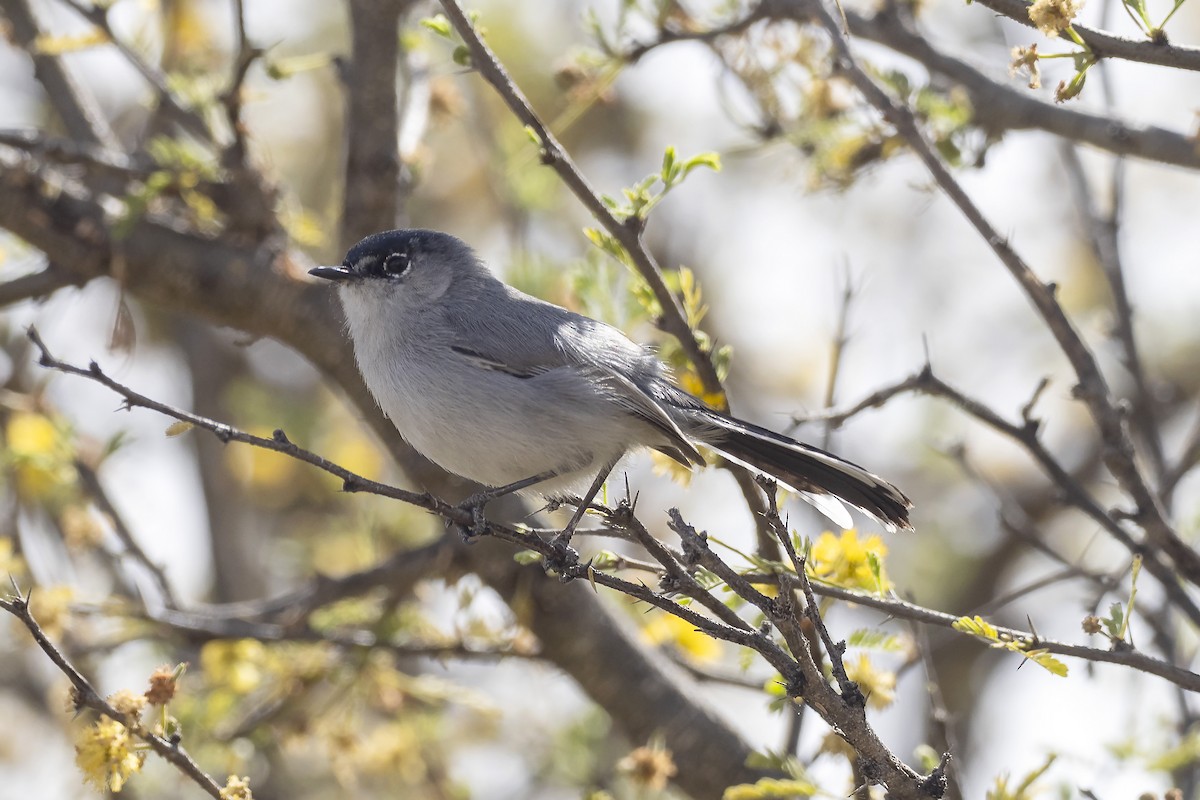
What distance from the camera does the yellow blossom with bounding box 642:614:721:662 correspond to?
11.8 feet

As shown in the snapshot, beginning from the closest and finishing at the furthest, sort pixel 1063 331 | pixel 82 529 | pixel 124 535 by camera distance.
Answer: pixel 1063 331, pixel 124 535, pixel 82 529

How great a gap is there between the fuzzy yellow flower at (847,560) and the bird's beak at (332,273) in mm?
1538

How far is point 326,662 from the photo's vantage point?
3.82 metres

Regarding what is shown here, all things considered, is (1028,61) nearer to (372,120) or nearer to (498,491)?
(498,491)

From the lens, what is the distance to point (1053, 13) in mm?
1980

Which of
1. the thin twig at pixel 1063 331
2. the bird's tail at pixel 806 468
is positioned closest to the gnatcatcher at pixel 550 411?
the bird's tail at pixel 806 468

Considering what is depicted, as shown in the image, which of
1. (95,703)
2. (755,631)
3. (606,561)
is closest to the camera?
(755,631)

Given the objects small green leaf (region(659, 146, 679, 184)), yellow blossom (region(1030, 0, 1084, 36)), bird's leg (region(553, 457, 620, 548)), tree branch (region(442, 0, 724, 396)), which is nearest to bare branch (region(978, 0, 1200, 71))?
yellow blossom (region(1030, 0, 1084, 36))

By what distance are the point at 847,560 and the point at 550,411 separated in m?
0.81

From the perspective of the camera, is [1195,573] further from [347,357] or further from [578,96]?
[347,357]

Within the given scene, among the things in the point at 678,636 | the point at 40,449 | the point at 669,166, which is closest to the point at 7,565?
the point at 40,449

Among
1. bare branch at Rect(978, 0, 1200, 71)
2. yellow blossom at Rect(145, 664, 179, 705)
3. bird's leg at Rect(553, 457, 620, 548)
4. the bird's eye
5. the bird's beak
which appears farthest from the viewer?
the bird's eye

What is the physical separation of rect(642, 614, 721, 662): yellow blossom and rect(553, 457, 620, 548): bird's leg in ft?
2.73

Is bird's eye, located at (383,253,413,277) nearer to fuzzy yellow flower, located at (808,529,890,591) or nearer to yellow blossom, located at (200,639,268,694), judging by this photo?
yellow blossom, located at (200,639,268,694)
